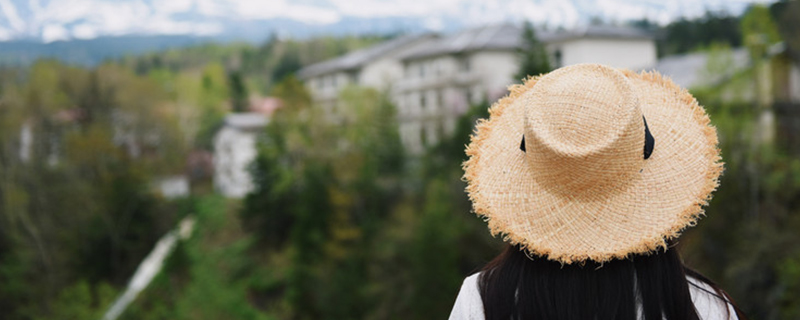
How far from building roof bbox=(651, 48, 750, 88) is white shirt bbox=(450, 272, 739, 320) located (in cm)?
1344

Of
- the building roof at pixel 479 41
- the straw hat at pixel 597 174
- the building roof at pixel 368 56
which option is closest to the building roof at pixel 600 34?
the building roof at pixel 479 41

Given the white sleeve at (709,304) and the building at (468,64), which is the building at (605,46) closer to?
the building at (468,64)

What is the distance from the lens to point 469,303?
1.33 meters

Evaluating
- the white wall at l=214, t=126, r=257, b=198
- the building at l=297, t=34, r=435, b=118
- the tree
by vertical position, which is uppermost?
the building at l=297, t=34, r=435, b=118

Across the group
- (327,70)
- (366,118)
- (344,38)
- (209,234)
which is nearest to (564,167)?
(366,118)

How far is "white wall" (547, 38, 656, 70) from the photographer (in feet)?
68.3

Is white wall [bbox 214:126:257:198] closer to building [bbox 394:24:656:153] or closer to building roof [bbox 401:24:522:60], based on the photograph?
building [bbox 394:24:656:153]

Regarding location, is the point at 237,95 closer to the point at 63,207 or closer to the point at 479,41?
the point at 63,207

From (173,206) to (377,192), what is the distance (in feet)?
34.0

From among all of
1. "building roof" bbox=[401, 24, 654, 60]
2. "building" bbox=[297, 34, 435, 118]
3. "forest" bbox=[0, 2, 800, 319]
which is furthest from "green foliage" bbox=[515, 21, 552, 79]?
"building" bbox=[297, 34, 435, 118]

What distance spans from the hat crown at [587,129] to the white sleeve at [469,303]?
0.93ft

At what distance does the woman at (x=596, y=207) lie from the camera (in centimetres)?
122

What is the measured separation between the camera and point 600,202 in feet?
4.17

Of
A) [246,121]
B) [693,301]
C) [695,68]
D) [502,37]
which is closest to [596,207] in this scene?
[693,301]
